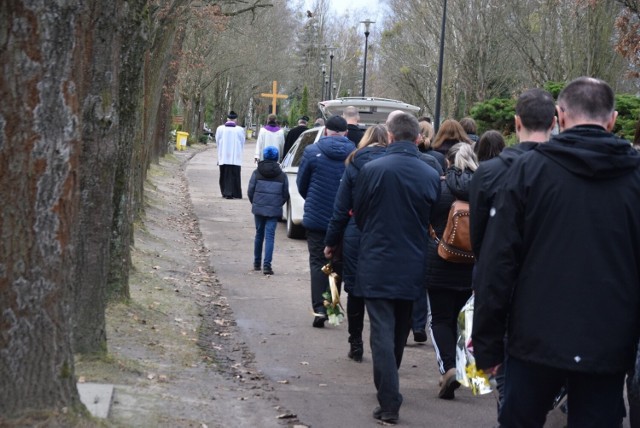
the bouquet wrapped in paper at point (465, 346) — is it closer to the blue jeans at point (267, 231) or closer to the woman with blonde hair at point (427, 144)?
the woman with blonde hair at point (427, 144)

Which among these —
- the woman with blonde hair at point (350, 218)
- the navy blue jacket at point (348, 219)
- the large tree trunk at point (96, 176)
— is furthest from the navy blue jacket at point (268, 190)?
the large tree trunk at point (96, 176)

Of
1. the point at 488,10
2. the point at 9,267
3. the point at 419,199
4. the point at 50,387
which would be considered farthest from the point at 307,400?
the point at 488,10

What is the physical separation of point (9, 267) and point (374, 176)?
2814mm

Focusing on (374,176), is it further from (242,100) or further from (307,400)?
(242,100)

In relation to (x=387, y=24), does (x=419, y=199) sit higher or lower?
lower

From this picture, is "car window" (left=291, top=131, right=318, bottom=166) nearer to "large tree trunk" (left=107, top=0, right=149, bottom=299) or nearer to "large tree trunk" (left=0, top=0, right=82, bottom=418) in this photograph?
"large tree trunk" (left=107, top=0, right=149, bottom=299)

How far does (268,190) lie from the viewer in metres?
13.4

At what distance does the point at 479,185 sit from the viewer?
4797 millimetres

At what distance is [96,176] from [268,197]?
18.5 feet

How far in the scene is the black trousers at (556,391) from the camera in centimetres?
415

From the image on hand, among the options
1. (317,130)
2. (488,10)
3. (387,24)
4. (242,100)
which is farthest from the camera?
(242,100)

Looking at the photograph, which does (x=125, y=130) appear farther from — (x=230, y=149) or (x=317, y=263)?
(x=230, y=149)

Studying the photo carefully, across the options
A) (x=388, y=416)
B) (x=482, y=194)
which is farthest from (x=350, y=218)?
(x=482, y=194)

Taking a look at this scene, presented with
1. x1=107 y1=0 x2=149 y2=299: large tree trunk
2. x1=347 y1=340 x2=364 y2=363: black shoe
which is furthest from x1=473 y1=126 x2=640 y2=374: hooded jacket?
x1=107 y1=0 x2=149 y2=299: large tree trunk
